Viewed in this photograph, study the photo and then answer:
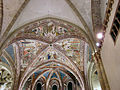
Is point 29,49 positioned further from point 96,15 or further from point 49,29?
point 96,15

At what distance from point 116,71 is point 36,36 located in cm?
735

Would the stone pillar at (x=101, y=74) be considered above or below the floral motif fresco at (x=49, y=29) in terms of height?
below

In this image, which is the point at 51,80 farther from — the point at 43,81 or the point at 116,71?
the point at 116,71

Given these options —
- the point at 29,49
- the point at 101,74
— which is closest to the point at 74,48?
the point at 29,49

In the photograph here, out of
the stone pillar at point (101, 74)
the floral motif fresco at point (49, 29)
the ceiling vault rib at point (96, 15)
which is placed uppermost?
the floral motif fresco at point (49, 29)

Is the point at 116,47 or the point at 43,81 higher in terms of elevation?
the point at 43,81

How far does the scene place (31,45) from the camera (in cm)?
1170

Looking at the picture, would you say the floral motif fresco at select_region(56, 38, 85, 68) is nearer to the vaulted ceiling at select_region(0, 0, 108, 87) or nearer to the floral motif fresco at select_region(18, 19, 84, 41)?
the vaulted ceiling at select_region(0, 0, 108, 87)

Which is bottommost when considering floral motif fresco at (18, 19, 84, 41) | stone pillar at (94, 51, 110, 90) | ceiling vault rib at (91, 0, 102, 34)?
stone pillar at (94, 51, 110, 90)

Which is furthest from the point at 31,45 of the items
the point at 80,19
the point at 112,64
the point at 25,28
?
the point at 112,64

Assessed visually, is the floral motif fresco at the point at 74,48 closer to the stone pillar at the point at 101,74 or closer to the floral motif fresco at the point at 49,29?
the floral motif fresco at the point at 49,29

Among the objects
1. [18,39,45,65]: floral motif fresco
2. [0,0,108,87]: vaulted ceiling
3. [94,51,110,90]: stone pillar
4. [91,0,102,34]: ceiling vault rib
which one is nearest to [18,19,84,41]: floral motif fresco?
[0,0,108,87]: vaulted ceiling

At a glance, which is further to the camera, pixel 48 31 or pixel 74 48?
pixel 74 48

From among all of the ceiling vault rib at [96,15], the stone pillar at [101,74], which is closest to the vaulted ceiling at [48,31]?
the ceiling vault rib at [96,15]
